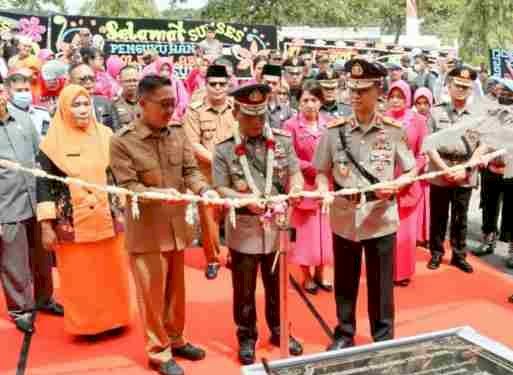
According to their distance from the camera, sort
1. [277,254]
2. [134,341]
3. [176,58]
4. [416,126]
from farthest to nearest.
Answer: [176,58], [416,126], [134,341], [277,254]

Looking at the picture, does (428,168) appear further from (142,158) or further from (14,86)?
(14,86)

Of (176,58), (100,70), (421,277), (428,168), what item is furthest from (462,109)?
(176,58)

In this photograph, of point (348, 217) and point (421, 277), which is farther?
point (421, 277)

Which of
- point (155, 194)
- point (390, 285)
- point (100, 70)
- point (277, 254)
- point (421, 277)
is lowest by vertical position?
point (421, 277)

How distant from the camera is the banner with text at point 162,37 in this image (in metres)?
10.7

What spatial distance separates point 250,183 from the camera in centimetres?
355

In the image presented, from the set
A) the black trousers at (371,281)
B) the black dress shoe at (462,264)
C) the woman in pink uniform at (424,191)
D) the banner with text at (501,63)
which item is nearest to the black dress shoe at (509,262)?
the black dress shoe at (462,264)

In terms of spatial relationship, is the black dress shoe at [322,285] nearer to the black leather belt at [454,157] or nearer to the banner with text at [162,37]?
the black leather belt at [454,157]

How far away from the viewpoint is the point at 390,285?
145 inches

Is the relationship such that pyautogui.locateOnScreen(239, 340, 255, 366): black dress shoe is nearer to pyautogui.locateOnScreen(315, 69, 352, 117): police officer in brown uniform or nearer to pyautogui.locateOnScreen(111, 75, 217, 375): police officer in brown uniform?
pyautogui.locateOnScreen(111, 75, 217, 375): police officer in brown uniform

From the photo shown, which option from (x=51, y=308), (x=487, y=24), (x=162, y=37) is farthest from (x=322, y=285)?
(x=487, y=24)

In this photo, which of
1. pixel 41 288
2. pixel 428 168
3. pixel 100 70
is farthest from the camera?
pixel 100 70

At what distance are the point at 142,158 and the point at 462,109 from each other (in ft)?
10.4

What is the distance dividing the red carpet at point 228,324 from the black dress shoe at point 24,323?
0.16 feet
